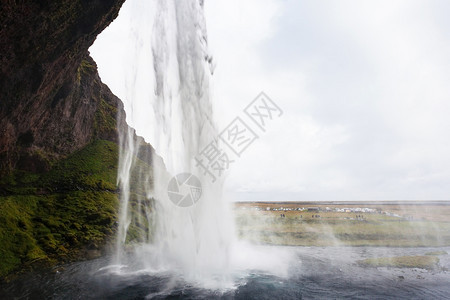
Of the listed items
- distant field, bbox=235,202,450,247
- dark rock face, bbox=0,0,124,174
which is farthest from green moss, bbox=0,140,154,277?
distant field, bbox=235,202,450,247

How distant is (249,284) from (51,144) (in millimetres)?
57896

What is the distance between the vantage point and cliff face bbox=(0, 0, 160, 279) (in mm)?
26203

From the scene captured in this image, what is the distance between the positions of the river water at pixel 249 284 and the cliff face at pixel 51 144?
24.1ft

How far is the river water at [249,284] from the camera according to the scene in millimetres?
21578

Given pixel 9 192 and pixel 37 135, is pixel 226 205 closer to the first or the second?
pixel 9 192

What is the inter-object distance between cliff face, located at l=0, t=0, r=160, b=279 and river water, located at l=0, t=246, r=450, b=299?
7.34 metres

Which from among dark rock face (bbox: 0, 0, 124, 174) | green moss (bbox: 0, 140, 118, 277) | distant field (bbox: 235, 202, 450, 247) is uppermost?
dark rock face (bbox: 0, 0, 124, 174)

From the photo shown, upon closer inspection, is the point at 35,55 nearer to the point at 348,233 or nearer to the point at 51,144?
the point at 51,144

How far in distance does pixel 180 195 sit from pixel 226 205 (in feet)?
22.8

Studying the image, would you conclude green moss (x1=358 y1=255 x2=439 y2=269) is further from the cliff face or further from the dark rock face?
the dark rock face

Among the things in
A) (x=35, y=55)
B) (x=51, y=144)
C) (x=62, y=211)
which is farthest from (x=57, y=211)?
(x=35, y=55)

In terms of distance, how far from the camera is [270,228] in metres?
66.6

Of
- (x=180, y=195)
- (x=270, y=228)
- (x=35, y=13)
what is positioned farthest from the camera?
(x=270, y=228)

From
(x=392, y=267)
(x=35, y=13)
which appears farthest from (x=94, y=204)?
(x=392, y=267)
